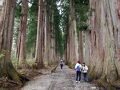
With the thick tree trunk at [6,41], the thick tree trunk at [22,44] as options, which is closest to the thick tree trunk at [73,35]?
the thick tree trunk at [22,44]

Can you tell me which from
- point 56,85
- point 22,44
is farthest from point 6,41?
point 22,44

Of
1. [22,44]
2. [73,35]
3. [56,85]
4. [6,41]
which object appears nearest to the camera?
[6,41]

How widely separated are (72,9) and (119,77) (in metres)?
16.5

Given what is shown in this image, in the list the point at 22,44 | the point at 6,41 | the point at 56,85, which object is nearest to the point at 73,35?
the point at 22,44

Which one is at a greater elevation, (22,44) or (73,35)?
(73,35)

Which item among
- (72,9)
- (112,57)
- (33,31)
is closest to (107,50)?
(112,57)

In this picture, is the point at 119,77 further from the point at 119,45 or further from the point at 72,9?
the point at 72,9

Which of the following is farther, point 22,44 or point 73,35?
Result: point 73,35

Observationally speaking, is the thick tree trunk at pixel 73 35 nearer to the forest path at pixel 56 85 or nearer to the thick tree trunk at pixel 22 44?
the thick tree trunk at pixel 22 44

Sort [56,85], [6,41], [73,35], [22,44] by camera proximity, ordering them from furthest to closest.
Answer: [73,35] < [22,44] < [56,85] < [6,41]

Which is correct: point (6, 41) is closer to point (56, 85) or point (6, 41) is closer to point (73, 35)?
point (56, 85)

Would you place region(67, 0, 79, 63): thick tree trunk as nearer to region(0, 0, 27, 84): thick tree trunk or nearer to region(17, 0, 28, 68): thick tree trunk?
region(17, 0, 28, 68): thick tree trunk

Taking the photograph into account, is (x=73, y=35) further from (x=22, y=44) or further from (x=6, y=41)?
(x=6, y=41)

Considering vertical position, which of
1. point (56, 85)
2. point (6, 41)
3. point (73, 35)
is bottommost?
point (56, 85)
